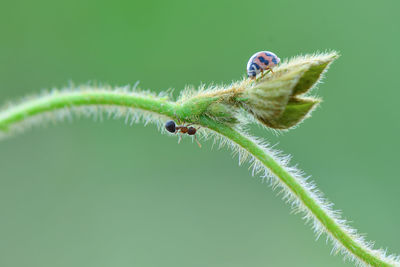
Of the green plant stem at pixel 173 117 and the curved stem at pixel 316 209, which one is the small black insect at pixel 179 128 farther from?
the curved stem at pixel 316 209

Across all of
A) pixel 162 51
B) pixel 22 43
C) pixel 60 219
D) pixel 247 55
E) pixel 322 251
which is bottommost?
pixel 322 251

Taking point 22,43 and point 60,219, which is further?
point 22,43

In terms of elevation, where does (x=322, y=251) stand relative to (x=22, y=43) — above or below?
below

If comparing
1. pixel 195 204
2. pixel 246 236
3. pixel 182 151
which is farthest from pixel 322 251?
pixel 182 151

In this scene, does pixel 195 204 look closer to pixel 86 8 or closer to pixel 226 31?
pixel 226 31

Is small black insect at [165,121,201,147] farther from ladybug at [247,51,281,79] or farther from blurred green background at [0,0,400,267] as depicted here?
blurred green background at [0,0,400,267]
